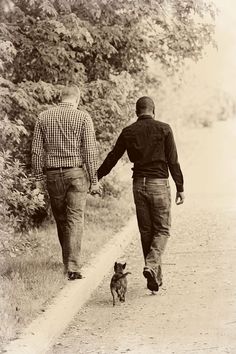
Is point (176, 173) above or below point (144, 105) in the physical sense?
below

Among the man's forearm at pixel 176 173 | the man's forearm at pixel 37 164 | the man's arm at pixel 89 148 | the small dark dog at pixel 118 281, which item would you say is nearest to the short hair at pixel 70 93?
the man's arm at pixel 89 148

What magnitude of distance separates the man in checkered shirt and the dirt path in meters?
0.60

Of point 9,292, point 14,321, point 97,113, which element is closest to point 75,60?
point 97,113

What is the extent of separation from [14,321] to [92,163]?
204 centimetres

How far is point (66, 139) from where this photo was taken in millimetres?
7258

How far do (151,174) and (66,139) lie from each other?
86 centimetres

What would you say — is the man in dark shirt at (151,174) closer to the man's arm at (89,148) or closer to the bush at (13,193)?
the man's arm at (89,148)

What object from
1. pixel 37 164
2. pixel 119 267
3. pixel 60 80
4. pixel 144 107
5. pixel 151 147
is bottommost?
pixel 119 267

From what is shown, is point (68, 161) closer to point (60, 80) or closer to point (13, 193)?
point (13, 193)

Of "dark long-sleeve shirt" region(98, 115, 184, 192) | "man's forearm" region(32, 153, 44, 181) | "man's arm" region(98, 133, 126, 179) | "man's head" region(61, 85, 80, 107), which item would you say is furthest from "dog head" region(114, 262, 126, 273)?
"man's head" region(61, 85, 80, 107)

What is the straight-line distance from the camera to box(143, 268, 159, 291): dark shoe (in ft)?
22.9

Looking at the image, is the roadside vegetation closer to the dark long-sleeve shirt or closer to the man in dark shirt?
the man in dark shirt

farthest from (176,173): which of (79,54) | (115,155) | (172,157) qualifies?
(79,54)

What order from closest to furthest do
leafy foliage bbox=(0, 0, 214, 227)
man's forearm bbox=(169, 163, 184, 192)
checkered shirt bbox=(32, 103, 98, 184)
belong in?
man's forearm bbox=(169, 163, 184, 192)
checkered shirt bbox=(32, 103, 98, 184)
leafy foliage bbox=(0, 0, 214, 227)
